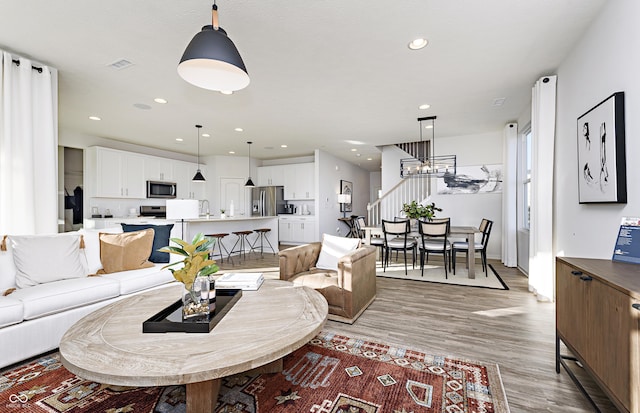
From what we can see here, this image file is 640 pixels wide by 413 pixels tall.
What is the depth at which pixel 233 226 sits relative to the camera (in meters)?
6.71

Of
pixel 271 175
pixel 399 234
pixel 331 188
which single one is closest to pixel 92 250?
pixel 399 234

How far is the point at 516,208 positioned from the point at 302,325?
5.47 metres

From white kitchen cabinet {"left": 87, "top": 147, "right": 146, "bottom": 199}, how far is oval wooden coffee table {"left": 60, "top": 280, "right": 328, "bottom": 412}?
546cm

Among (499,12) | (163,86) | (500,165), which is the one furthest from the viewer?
(500,165)

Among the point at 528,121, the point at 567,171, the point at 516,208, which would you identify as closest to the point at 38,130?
the point at 567,171

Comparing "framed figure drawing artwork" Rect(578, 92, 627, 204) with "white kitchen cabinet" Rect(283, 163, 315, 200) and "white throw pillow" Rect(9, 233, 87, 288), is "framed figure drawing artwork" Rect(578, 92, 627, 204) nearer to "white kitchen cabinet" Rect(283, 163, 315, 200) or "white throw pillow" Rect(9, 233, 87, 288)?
"white throw pillow" Rect(9, 233, 87, 288)

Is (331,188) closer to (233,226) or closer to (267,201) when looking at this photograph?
(267,201)

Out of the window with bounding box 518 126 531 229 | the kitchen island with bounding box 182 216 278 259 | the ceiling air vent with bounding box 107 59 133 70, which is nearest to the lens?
the ceiling air vent with bounding box 107 59 133 70

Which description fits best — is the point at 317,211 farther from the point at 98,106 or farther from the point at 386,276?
the point at 98,106

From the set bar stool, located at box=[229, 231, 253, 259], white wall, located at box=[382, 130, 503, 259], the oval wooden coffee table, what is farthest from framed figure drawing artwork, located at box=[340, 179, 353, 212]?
the oval wooden coffee table

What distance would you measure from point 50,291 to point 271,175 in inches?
273

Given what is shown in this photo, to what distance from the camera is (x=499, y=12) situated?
2361mm

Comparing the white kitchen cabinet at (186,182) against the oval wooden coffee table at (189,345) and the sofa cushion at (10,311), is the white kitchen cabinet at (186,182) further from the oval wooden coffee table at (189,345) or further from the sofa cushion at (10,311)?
the oval wooden coffee table at (189,345)

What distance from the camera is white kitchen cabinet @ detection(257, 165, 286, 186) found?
29.1 ft
